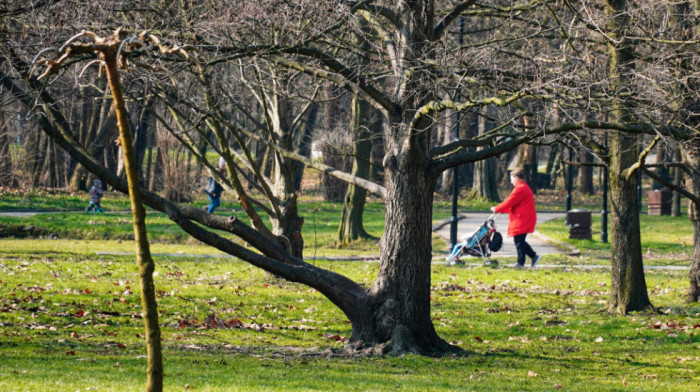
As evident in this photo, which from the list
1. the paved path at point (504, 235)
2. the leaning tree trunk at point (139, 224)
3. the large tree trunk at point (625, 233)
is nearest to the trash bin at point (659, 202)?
the paved path at point (504, 235)

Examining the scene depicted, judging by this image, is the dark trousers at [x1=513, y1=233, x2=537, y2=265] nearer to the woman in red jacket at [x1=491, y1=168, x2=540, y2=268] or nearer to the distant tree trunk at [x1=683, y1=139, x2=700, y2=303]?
the woman in red jacket at [x1=491, y1=168, x2=540, y2=268]

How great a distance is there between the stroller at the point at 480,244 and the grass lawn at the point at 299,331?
0.88m

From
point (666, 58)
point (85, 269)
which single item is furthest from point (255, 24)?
point (85, 269)

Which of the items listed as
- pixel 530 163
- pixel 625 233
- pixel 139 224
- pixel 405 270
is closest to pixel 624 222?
pixel 625 233

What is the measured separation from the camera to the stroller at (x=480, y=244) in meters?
18.6

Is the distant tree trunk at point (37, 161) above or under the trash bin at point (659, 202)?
above

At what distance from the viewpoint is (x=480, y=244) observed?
746 inches

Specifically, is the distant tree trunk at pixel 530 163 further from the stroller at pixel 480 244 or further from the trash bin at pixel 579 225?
the stroller at pixel 480 244

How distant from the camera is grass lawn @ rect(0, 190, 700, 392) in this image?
296 inches

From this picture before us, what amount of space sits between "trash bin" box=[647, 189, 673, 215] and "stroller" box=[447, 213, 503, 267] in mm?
17459

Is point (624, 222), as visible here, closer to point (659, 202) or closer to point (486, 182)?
point (659, 202)

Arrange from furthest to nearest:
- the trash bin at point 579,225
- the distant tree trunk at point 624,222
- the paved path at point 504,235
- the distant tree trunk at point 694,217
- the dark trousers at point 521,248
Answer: the trash bin at point 579,225
the paved path at point 504,235
the dark trousers at point 521,248
the distant tree trunk at point 694,217
the distant tree trunk at point 624,222

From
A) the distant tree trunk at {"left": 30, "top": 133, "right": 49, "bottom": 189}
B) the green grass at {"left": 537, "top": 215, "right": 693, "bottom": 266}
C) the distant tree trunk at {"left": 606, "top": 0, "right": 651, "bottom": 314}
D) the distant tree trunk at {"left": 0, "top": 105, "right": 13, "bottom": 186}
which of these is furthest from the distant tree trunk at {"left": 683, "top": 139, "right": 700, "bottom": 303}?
the distant tree trunk at {"left": 30, "top": 133, "right": 49, "bottom": 189}

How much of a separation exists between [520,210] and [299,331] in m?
7.48
